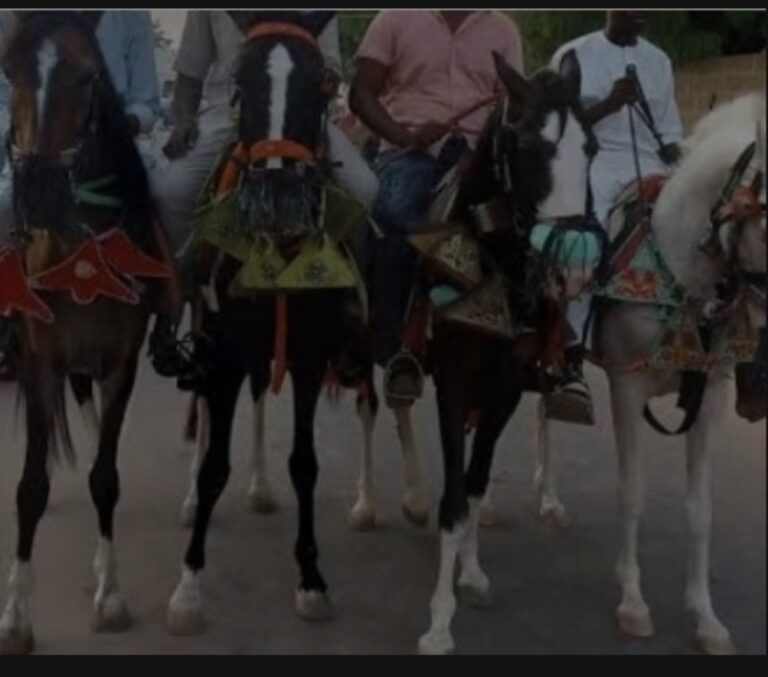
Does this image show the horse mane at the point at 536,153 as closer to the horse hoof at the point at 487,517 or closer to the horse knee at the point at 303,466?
the horse knee at the point at 303,466

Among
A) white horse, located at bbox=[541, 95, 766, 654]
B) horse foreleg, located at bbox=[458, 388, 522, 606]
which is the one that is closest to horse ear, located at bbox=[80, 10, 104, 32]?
horse foreleg, located at bbox=[458, 388, 522, 606]

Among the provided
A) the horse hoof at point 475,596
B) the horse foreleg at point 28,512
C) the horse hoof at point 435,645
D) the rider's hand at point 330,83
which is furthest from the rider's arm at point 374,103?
the horse hoof at point 435,645

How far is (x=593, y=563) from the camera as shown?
555 cm

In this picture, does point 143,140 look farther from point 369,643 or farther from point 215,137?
point 369,643

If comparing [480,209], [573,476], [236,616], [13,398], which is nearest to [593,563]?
[573,476]

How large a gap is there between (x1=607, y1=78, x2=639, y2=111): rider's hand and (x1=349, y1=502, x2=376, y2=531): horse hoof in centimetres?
237

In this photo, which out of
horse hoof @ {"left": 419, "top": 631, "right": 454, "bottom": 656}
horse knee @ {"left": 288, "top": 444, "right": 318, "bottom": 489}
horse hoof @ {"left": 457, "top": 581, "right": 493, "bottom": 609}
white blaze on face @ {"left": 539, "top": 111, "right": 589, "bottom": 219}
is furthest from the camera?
horse hoof @ {"left": 457, "top": 581, "right": 493, "bottom": 609}

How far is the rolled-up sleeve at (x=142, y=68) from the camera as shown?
4824 mm

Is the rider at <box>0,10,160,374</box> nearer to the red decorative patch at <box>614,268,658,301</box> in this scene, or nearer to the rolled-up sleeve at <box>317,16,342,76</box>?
the rolled-up sleeve at <box>317,16,342,76</box>

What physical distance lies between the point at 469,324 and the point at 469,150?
897 mm

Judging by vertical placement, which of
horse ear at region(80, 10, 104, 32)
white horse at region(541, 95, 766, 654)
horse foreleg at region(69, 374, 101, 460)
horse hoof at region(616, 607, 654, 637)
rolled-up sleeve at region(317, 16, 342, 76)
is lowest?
horse hoof at region(616, 607, 654, 637)

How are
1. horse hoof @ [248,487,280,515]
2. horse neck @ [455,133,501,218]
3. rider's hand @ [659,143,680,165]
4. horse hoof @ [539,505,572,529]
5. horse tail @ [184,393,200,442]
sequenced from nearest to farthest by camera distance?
horse neck @ [455,133,501,218] < rider's hand @ [659,143,680,165] < horse hoof @ [539,505,572,529] < horse hoof @ [248,487,280,515] < horse tail @ [184,393,200,442]

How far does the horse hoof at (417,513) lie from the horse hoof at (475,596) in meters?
0.93

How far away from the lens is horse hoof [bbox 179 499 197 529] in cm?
592
